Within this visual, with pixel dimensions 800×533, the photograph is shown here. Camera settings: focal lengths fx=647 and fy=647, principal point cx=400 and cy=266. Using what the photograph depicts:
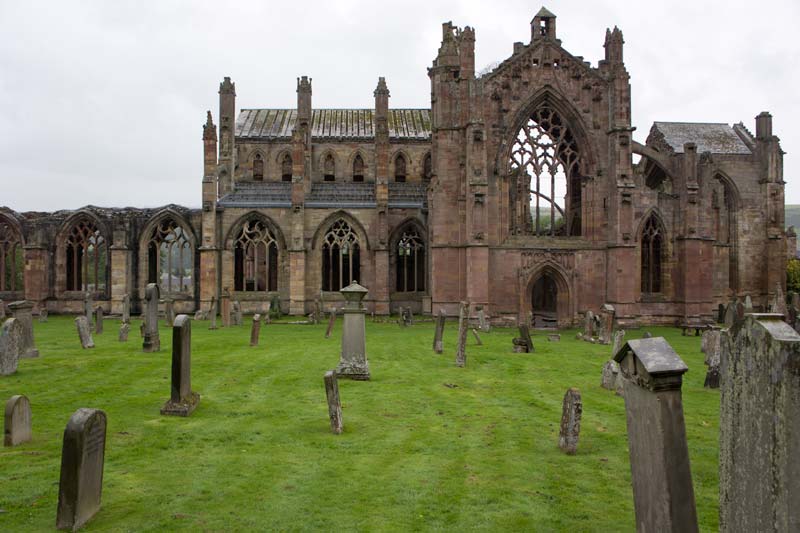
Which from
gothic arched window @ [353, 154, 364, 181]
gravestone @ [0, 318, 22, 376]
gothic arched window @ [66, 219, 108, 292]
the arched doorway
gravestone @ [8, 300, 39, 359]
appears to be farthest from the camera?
gothic arched window @ [353, 154, 364, 181]

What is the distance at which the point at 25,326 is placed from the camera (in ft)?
53.7

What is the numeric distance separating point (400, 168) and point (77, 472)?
126 feet

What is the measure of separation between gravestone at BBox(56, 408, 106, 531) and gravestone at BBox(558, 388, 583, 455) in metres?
6.01

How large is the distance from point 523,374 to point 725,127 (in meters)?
36.2

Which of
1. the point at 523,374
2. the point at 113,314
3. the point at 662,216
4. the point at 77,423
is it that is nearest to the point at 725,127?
the point at 662,216

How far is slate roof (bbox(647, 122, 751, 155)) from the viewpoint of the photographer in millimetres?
41438

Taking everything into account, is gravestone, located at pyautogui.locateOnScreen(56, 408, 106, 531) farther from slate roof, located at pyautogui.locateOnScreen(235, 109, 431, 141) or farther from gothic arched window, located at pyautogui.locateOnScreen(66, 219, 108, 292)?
slate roof, located at pyautogui.locateOnScreen(235, 109, 431, 141)

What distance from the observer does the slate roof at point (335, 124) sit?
43219 millimetres

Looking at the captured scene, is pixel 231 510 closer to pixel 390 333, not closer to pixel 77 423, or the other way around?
pixel 77 423

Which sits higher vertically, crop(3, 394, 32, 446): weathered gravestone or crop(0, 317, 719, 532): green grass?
crop(3, 394, 32, 446): weathered gravestone

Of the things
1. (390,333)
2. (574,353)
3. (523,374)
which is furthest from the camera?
(390,333)

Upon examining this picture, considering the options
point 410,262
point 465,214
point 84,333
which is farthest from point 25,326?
point 410,262

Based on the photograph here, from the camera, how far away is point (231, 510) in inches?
265

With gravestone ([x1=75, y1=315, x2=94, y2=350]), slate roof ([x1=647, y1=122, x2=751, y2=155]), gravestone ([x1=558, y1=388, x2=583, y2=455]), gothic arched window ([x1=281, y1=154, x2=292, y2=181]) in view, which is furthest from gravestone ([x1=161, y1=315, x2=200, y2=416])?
slate roof ([x1=647, y1=122, x2=751, y2=155])
